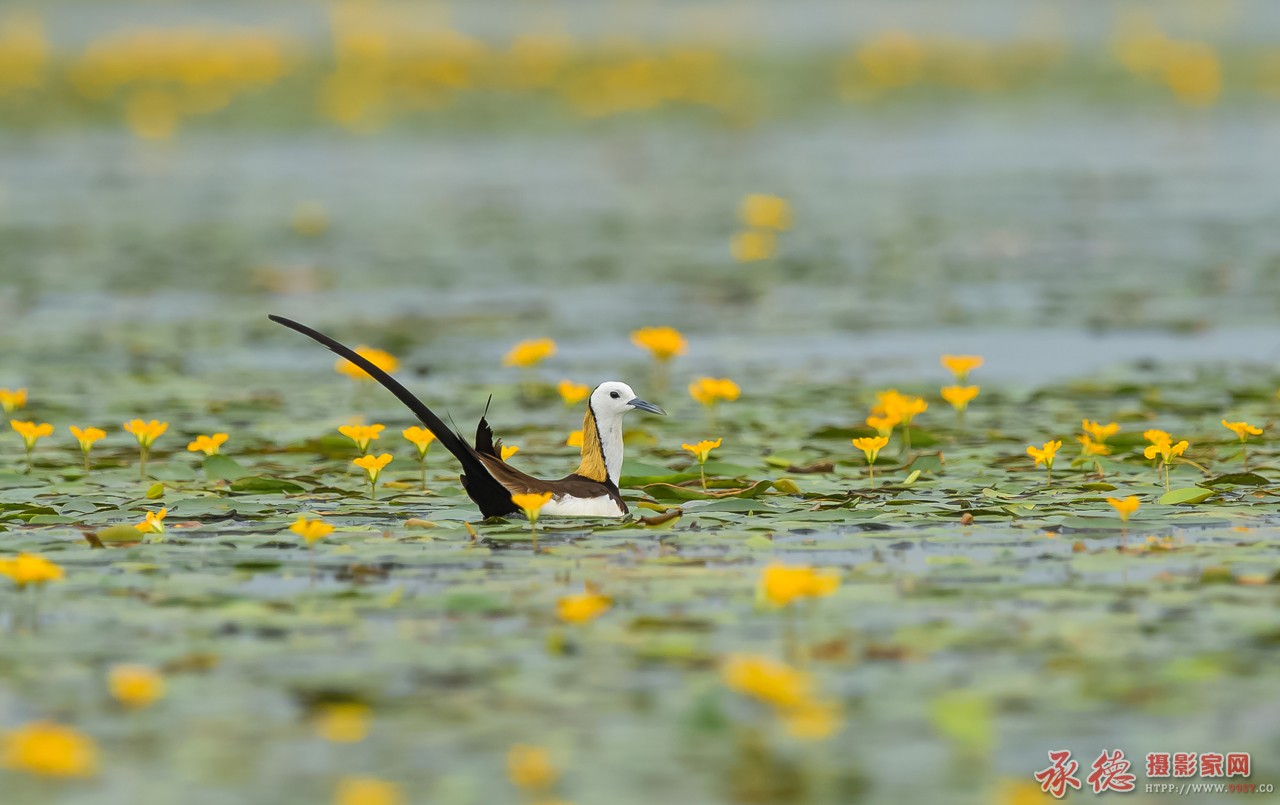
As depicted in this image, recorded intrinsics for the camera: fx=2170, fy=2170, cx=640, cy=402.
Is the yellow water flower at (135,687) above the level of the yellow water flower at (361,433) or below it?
below

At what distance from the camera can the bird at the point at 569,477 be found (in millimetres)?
6816

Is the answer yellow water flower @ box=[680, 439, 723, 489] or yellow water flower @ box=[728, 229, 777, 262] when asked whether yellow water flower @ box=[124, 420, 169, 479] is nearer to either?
yellow water flower @ box=[680, 439, 723, 489]

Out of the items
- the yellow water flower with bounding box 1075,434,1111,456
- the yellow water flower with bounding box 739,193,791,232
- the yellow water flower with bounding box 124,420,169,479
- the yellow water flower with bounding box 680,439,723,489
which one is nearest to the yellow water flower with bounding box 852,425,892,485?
the yellow water flower with bounding box 680,439,723,489

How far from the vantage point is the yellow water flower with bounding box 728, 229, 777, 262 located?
14797mm

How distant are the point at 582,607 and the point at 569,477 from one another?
5.51ft

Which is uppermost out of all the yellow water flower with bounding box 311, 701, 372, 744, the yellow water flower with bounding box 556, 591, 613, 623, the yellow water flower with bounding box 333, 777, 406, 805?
the yellow water flower with bounding box 556, 591, 613, 623

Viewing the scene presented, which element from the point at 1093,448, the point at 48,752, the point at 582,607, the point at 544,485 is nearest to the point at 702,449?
the point at 544,485

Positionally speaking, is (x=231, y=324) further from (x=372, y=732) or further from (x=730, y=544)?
(x=372, y=732)

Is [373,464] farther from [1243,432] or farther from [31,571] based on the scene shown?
[1243,432]

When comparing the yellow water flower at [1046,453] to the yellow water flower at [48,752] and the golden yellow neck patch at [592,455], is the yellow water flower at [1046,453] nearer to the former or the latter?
the golden yellow neck patch at [592,455]

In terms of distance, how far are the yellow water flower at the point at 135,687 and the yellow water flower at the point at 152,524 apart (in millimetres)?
1532

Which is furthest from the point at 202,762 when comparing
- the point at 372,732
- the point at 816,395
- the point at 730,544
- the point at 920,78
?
the point at 920,78

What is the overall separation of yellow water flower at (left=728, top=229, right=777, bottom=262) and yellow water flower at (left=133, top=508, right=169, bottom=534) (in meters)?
8.52

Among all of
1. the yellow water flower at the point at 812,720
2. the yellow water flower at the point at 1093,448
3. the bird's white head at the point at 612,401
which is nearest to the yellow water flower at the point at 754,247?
the yellow water flower at the point at 1093,448
